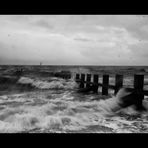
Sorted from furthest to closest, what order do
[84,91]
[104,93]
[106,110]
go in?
1. [84,91]
2. [104,93]
3. [106,110]

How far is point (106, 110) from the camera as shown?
5996 mm

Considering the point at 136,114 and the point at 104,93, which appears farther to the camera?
the point at 104,93

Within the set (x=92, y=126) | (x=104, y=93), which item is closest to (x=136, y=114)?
(x=92, y=126)
